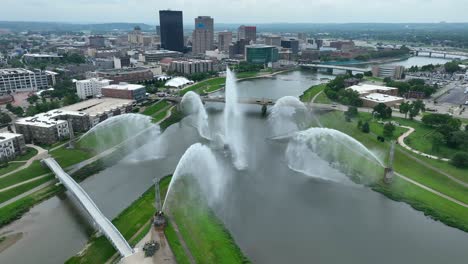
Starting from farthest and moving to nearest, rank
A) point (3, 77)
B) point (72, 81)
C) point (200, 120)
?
point (72, 81) → point (3, 77) → point (200, 120)

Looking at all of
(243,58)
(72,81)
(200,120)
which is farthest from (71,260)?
(243,58)

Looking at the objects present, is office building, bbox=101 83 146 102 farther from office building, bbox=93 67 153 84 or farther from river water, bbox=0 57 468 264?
river water, bbox=0 57 468 264

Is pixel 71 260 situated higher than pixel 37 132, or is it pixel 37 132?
pixel 37 132

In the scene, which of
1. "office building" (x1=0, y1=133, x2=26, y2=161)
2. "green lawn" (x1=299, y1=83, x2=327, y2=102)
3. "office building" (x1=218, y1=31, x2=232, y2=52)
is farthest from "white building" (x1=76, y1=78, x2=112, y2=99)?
"office building" (x1=218, y1=31, x2=232, y2=52)

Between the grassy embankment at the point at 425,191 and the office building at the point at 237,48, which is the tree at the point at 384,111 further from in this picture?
the office building at the point at 237,48

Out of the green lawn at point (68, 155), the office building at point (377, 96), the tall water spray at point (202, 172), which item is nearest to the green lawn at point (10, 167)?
the green lawn at point (68, 155)

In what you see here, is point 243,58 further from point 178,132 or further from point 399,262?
point 399,262
